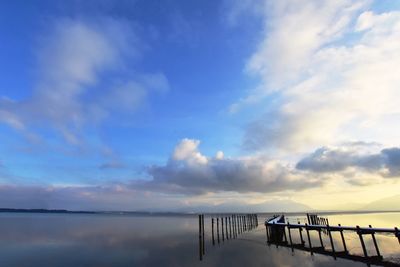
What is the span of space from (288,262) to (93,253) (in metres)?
20.0

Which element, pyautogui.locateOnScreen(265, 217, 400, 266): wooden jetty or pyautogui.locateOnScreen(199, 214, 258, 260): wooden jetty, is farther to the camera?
pyautogui.locateOnScreen(199, 214, 258, 260): wooden jetty

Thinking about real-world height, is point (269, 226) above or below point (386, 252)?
above

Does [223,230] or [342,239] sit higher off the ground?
[223,230]

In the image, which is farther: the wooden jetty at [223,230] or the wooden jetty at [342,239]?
the wooden jetty at [223,230]

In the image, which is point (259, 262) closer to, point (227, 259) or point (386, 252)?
point (227, 259)

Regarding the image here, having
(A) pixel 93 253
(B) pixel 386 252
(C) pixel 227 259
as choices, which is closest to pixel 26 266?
(A) pixel 93 253

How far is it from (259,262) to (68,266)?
16.7m

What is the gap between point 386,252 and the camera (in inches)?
1100

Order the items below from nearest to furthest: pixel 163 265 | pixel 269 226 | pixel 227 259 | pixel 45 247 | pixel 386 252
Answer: pixel 163 265 < pixel 227 259 < pixel 386 252 < pixel 45 247 < pixel 269 226

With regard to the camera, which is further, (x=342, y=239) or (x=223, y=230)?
(x=223, y=230)

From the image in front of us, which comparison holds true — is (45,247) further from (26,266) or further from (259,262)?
(259,262)

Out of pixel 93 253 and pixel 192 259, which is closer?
pixel 192 259

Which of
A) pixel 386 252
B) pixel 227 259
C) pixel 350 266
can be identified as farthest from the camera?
pixel 386 252

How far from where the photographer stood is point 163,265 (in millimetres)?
23516
